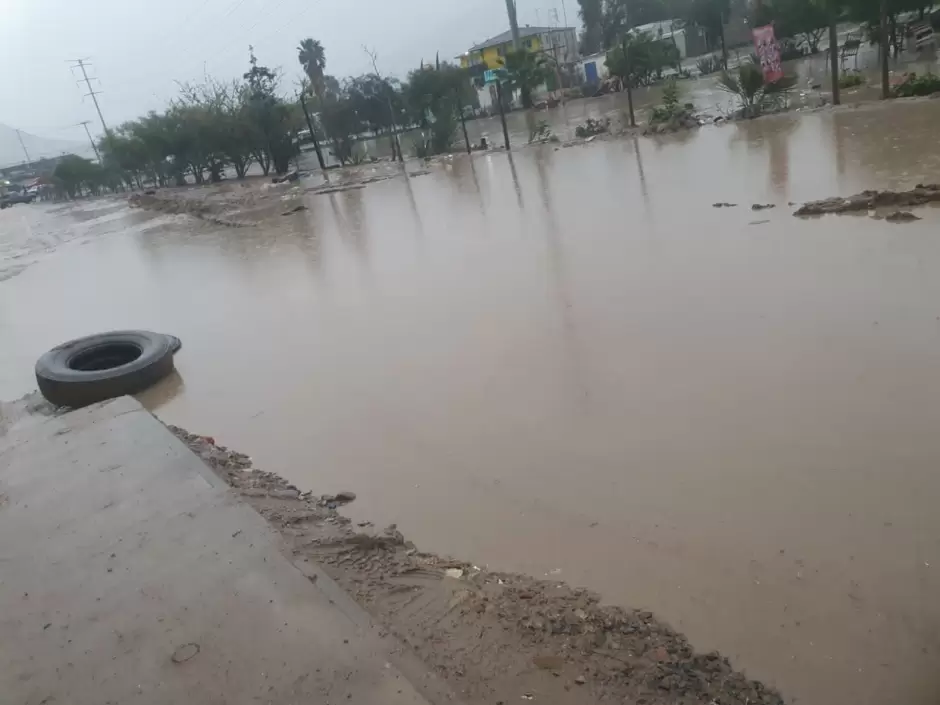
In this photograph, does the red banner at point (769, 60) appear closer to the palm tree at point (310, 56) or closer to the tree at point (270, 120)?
the tree at point (270, 120)

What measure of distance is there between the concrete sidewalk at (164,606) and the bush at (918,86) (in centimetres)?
1677

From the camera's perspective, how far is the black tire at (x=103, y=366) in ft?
23.5

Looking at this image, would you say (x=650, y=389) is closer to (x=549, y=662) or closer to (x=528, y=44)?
(x=549, y=662)

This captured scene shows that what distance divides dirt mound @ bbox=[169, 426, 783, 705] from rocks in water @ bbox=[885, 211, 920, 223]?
670cm

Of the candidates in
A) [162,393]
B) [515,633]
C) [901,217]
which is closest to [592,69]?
[901,217]

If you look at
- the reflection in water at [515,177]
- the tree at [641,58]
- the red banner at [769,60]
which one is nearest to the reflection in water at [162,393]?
the reflection in water at [515,177]

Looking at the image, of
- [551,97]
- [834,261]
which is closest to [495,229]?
[834,261]

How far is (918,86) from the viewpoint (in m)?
15.3

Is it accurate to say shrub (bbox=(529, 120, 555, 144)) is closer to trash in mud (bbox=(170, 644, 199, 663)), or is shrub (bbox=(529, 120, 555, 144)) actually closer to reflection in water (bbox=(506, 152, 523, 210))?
reflection in water (bbox=(506, 152, 523, 210))

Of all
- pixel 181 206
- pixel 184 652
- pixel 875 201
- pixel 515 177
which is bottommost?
pixel 875 201

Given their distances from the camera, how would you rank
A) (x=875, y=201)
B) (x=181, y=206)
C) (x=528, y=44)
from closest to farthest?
(x=875, y=201), (x=181, y=206), (x=528, y=44)

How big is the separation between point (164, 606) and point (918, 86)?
1782cm

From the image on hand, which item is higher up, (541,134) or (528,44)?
(528,44)

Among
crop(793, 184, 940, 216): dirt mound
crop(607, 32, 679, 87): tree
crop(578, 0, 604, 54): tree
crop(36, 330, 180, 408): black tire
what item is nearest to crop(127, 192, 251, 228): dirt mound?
crop(36, 330, 180, 408): black tire
